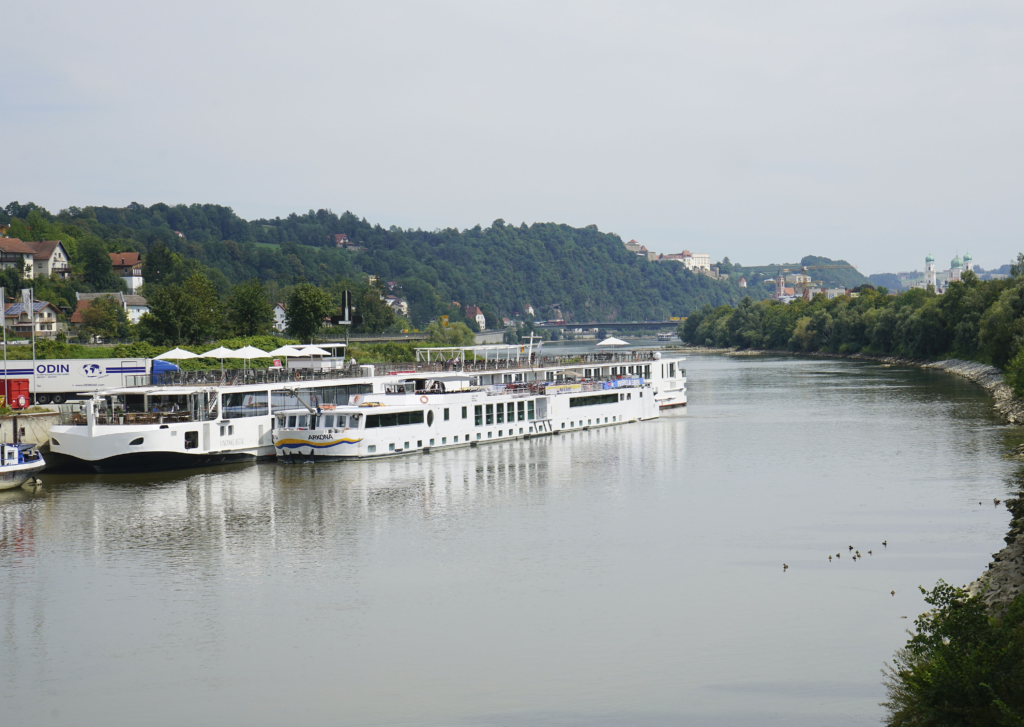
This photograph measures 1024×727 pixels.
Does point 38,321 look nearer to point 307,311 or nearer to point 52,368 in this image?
point 307,311

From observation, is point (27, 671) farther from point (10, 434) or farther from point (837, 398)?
point (837, 398)

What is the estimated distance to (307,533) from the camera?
36719 mm

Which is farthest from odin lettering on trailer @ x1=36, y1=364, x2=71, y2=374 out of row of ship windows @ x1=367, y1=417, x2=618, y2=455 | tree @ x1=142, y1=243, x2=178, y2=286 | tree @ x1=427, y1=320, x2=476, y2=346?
tree @ x1=142, y1=243, x2=178, y2=286

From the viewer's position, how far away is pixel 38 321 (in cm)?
10344

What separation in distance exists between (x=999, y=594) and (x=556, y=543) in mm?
15270

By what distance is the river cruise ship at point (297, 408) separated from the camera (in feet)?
160

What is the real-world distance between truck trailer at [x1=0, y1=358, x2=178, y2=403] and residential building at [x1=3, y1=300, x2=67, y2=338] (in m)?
39.5

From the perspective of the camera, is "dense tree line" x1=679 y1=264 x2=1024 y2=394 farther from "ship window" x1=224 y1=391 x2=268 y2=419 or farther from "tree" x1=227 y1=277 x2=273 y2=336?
"tree" x1=227 y1=277 x2=273 y2=336

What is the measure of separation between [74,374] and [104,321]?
52.0 m

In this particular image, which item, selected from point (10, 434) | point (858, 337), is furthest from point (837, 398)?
point (858, 337)

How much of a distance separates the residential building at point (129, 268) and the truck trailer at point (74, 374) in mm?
90210

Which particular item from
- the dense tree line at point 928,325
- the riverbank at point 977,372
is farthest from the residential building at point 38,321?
the dense tree line at point 928,325

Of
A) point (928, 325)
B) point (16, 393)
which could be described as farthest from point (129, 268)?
point (928, 325)

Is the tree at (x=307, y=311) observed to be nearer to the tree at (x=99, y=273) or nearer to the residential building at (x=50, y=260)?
the tree at (x=99, y=273)
